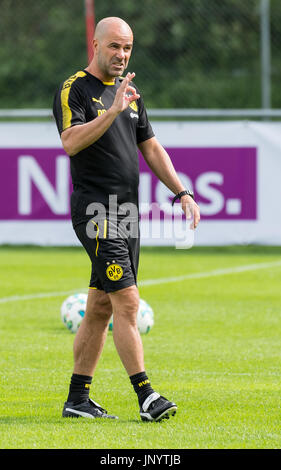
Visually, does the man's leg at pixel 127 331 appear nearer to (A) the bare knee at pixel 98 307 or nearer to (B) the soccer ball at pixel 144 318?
(A) the bare knee at pixel 98 307

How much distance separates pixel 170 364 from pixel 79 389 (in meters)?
1.63

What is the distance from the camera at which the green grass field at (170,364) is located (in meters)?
5.19

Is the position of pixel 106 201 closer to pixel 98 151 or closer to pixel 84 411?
pixel 98 151

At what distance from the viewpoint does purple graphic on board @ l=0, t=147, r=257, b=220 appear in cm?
1546

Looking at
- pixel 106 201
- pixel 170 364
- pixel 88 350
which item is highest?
pixel 106 201

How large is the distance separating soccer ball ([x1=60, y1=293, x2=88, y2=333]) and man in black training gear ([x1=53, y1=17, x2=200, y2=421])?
9.04 ft

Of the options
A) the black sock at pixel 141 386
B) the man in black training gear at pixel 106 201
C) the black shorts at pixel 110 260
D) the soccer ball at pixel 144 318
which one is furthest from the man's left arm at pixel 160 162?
the soccer ball at pixel 144 318

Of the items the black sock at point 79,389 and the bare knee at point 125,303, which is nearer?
the bare knee at point 125,303

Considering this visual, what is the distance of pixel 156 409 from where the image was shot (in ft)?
17.9

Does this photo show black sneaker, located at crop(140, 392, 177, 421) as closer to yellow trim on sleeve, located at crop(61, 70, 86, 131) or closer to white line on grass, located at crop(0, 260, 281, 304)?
yellow trim on sleeve, located at crop(61, 70, 86, 131)

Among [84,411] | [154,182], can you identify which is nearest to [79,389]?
[84,411]

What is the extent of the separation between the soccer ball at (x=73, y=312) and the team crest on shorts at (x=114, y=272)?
120 inches
